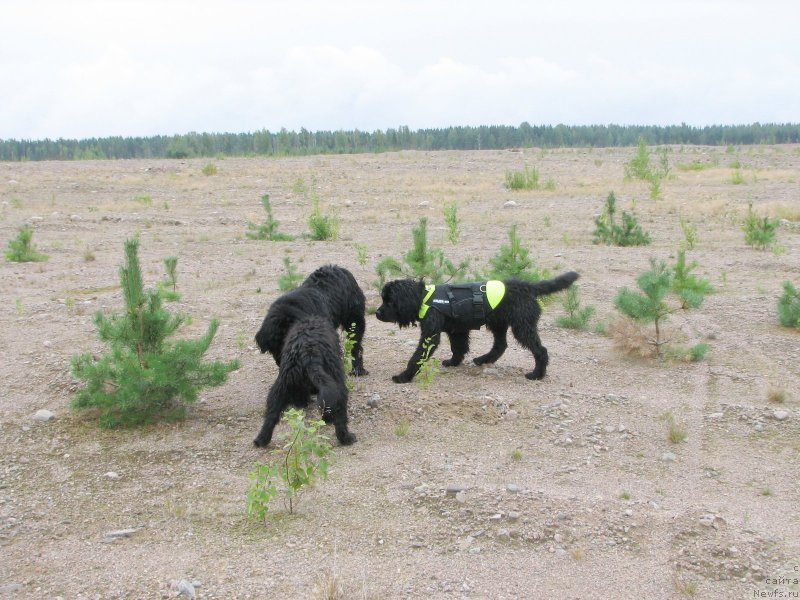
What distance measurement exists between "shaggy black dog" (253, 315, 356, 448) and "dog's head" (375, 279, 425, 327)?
1661 mm

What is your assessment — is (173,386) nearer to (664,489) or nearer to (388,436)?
(388,436)

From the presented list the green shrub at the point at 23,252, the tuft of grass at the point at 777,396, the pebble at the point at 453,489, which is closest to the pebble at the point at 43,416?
the pebble at the point at 453,489

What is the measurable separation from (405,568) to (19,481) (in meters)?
3.32

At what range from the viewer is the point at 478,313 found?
8.31 m

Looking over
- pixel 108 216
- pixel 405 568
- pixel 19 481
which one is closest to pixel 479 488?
pixel 405 568

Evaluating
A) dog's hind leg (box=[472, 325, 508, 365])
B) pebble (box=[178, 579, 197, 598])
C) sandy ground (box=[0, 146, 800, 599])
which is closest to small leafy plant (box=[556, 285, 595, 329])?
sandy ground (box=[0, 146, 800, 599])

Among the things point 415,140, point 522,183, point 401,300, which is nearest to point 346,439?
point 401,300

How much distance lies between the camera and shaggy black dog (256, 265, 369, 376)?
24.1 ft

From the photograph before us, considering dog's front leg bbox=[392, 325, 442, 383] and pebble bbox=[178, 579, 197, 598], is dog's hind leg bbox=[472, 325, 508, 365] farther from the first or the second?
pebble bbox=[178, 579, 197, 598]

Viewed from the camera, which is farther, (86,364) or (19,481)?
(86,364)

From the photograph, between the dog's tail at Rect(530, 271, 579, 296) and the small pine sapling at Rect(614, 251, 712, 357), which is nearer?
the dog's tail at Rect(530, 271, 579, 296)

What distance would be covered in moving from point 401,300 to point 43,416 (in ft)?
12.0

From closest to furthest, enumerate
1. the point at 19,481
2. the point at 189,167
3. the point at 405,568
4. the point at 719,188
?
the point at 405,568, the point at 19,481, the point at 719,188, the point at 189,167

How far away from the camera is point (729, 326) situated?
991cm
